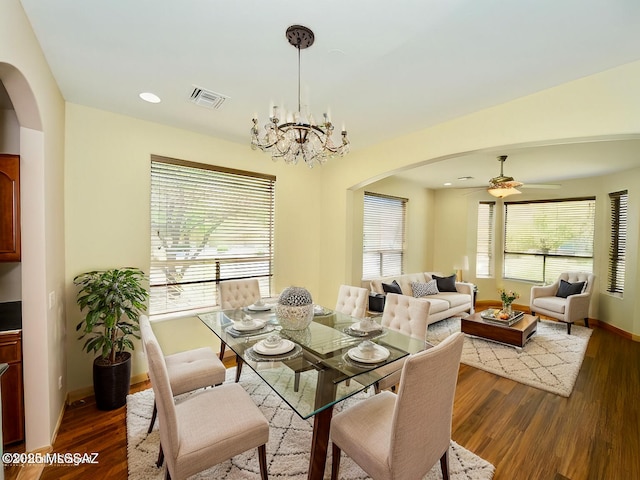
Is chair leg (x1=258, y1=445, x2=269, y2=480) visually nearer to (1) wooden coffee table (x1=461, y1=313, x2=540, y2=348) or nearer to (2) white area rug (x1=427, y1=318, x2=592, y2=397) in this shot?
(2) white area rug (x1=427, y1=318, x2=592, y2=397)

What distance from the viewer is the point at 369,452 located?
57.6 inches

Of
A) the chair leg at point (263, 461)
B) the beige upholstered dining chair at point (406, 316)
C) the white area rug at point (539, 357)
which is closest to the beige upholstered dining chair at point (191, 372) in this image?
the chair leg at point (263, 461)

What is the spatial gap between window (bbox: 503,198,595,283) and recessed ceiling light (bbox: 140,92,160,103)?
7.10m

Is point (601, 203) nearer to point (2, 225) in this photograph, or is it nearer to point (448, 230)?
point (448, 230)

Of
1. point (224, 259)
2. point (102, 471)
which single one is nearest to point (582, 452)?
point (102, 471)

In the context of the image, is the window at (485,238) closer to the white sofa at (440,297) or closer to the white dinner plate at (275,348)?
the white sofa at (440,297)

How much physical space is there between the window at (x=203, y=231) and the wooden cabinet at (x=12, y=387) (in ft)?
4.13

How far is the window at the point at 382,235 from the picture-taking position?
5.54 metres

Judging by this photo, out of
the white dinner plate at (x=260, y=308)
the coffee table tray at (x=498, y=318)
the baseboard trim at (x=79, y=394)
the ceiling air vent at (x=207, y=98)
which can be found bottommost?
the baseboard trim at (x=79, y=394)

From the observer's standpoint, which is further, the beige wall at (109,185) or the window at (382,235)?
the window at (382,235)

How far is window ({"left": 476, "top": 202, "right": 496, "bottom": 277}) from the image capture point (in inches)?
267

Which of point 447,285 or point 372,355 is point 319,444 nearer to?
point 372,355

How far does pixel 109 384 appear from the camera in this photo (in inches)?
101

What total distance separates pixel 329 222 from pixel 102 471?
11.4 feet
